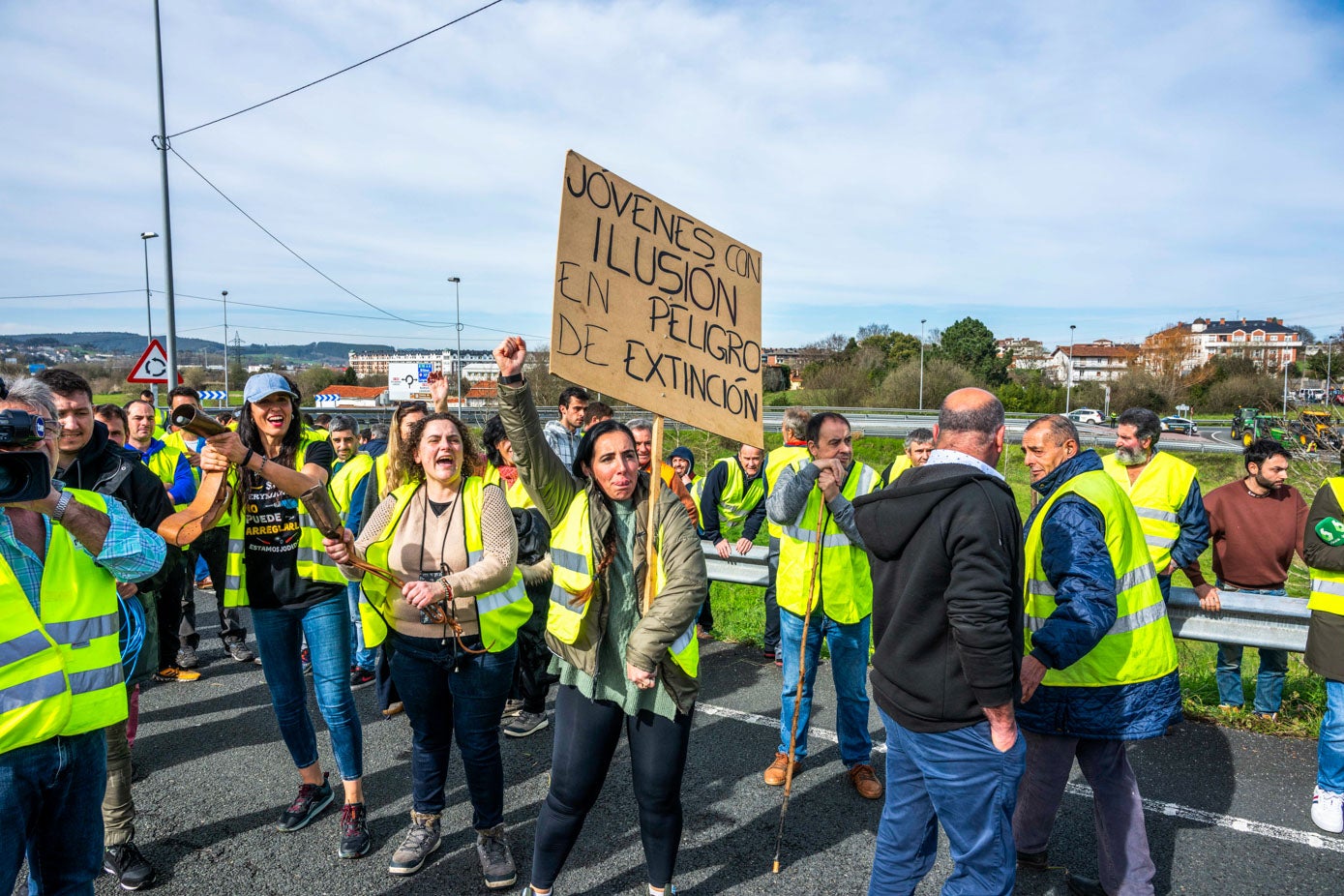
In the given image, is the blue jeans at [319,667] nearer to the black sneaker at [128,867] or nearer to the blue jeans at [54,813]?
the black sneaker at [128,867]

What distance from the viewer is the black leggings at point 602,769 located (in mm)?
2848

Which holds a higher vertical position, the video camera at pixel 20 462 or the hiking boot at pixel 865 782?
the video camera at pixel 20 462

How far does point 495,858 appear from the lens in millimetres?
3299

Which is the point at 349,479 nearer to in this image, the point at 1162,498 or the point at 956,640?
the point at 956,640

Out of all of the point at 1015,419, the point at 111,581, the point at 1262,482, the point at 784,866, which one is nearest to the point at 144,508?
the point at 111,581

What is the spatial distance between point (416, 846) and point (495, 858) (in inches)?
14.4

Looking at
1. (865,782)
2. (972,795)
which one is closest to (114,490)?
(972,795)

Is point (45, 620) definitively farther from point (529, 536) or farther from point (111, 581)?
point (529, 536)

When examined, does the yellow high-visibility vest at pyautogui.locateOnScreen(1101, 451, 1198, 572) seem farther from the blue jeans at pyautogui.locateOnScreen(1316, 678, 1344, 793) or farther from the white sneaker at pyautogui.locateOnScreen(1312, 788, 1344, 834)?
the white sneaker at pyautogui.locateOnScreen(1312, 788, 1344, 834)

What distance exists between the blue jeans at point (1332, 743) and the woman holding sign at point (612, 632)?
3.12 m

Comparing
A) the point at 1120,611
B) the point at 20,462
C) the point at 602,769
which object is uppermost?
the point at 20,462

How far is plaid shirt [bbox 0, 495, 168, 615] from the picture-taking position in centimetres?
208

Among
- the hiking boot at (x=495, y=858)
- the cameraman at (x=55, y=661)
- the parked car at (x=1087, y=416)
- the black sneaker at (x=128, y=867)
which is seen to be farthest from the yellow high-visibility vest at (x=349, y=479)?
the parked car at (x=1087, y=416)

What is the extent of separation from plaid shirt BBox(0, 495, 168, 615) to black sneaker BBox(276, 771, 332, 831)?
1.85m
